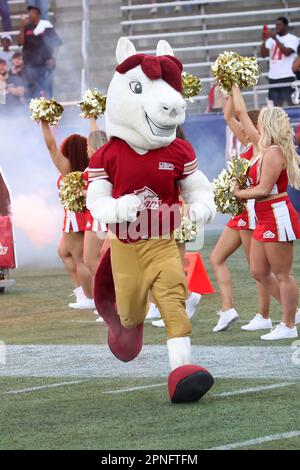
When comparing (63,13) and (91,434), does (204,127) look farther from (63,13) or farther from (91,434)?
(91,434)

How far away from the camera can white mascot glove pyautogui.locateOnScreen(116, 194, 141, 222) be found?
20.0 feet

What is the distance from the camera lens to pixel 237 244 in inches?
363

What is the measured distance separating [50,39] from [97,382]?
12302 mm

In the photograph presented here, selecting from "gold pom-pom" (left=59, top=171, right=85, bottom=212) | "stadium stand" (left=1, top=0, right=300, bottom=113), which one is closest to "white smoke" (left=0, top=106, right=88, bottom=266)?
"stadium stand" (left=1, top=0, right=300, bottom=113)

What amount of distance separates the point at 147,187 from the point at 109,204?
222 millimetres

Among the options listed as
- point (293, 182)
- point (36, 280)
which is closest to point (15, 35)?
point (36, 280)

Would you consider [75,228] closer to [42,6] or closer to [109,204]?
[109,204]

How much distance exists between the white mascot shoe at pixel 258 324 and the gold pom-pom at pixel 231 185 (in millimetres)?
1046

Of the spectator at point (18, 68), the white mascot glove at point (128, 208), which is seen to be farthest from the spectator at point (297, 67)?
the white mascot glove at point (128, 208)

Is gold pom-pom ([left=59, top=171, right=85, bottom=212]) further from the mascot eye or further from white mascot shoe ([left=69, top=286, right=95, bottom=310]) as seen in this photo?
the mascot eye

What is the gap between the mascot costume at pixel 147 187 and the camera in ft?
20.5

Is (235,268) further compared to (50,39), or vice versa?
(50,39)

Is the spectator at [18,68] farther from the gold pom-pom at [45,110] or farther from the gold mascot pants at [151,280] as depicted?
the gold mascot pants at [151,280]

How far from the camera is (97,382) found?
270 inches
